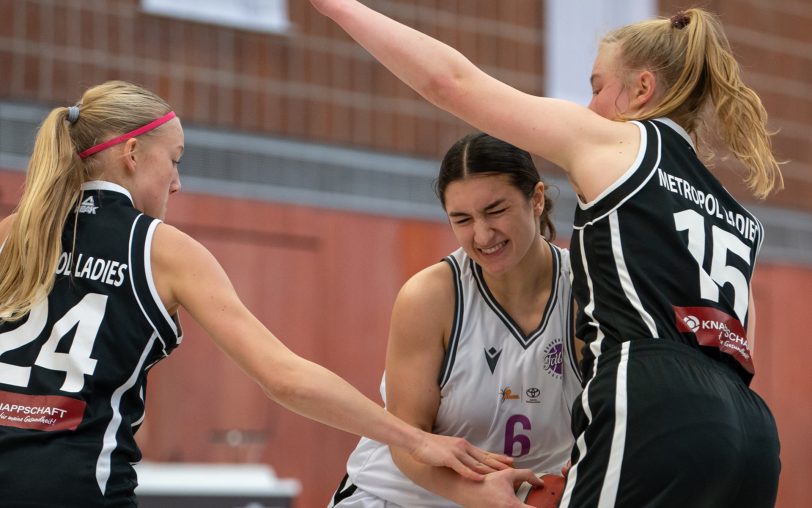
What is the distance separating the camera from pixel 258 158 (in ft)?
23.7

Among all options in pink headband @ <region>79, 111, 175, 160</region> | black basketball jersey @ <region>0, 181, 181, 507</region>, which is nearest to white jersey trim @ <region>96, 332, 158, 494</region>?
black basketball jersey @ <region>0, 181, 181, 507</region>

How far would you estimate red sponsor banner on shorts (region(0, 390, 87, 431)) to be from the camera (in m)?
2.33

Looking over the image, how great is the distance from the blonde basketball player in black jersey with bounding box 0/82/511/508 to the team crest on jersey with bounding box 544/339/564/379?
1.77 ft

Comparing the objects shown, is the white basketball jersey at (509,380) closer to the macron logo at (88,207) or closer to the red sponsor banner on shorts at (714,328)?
the red sponsor banner on shorts at (714,328)

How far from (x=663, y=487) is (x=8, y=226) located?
1639mm

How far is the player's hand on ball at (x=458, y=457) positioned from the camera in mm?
2668

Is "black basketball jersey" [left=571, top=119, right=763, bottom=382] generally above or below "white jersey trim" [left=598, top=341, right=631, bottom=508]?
above

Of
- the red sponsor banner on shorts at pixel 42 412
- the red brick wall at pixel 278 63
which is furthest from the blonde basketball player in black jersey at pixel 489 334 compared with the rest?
the red brick wall at pixel 278 63

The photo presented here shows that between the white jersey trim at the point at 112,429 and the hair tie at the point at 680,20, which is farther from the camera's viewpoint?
the hair tie at the point at 680,20

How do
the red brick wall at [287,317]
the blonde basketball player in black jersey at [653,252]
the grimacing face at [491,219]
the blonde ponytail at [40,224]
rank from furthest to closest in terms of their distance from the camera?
the red brick wall at [287,317]
the grimacing face at [491,219]
the blonde ponytail at [40,224]
the blonde basketball player in black jersey at [653,252]

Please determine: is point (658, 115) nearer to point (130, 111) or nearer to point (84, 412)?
point (130, 111)

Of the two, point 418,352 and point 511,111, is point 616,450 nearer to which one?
point 511,111

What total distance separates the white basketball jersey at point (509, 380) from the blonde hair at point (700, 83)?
27.8 inches

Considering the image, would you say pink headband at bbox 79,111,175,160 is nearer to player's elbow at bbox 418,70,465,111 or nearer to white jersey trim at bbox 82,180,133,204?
white jersey trim at bbox 82,180,133,204
